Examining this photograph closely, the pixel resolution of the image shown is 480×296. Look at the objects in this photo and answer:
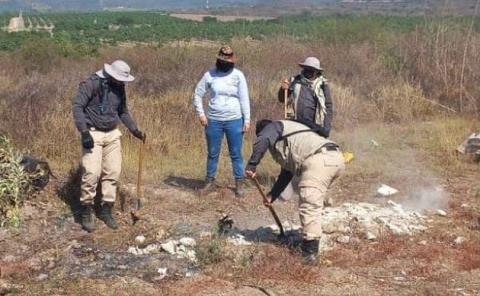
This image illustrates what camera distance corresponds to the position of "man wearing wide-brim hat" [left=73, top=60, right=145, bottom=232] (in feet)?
18.8

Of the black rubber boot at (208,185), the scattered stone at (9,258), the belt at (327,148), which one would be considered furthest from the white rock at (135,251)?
the belt at (327,148)

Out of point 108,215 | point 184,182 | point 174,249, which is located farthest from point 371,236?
point 184,182

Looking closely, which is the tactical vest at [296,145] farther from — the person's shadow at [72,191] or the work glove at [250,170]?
the person's shadow at [72,191]

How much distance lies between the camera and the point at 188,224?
20.6 feet

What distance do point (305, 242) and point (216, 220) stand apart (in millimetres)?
1454

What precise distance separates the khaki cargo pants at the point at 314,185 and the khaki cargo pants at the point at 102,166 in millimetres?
1892

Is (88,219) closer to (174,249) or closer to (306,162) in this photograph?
(174,249)

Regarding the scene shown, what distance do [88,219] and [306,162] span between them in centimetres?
225

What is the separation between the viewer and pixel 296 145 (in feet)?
17.2

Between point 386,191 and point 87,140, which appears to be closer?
point 87,140

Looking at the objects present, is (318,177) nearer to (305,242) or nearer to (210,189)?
(305,242)

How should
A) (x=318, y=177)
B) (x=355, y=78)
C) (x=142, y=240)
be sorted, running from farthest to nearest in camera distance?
(x=355, y=78), (x=142, y=240), (x=318, y=177)

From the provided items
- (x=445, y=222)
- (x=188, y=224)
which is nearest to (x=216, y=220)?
(x=188, y=224)

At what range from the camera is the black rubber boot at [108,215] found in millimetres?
6113
